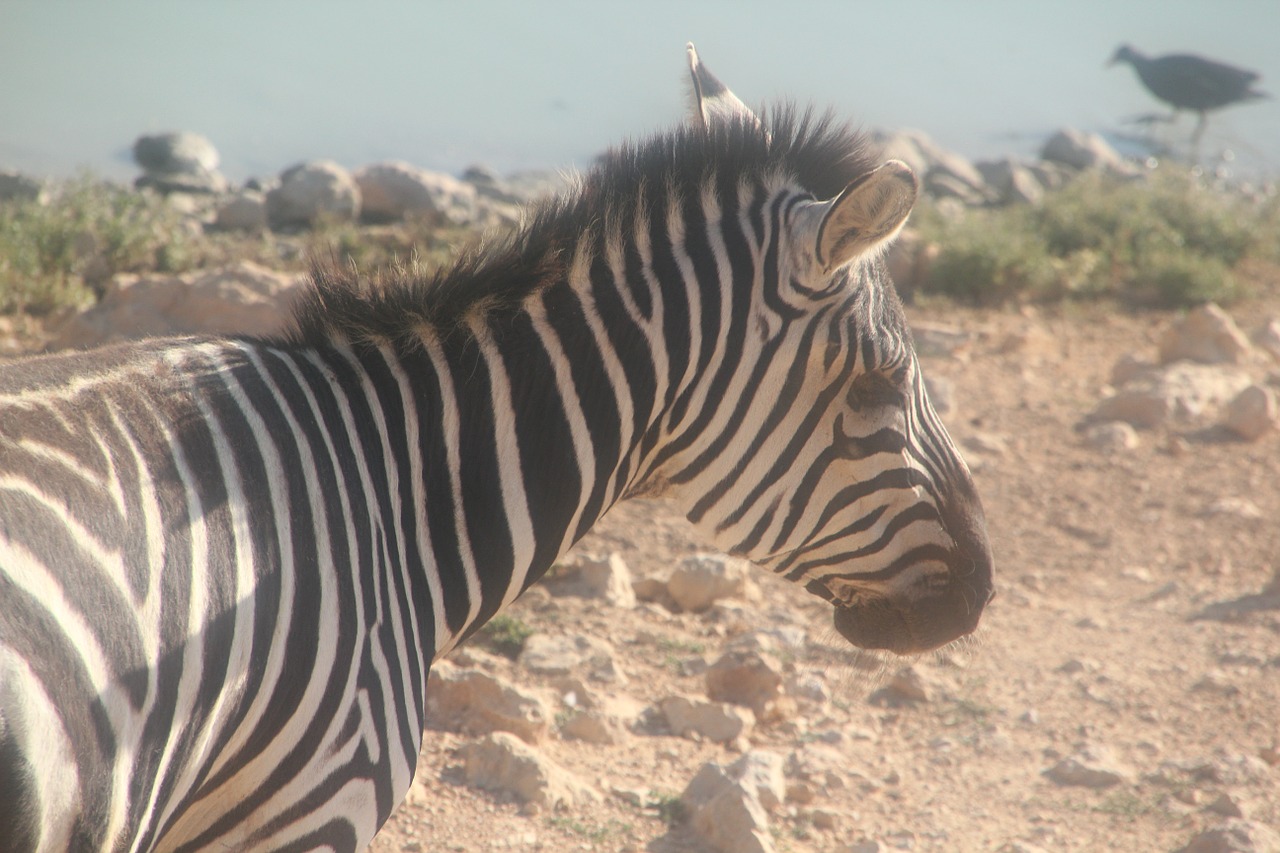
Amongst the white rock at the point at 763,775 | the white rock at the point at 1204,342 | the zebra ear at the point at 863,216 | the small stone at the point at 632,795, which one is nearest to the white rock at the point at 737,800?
the white rock at the point at 763,775

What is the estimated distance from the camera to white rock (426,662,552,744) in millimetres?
3830

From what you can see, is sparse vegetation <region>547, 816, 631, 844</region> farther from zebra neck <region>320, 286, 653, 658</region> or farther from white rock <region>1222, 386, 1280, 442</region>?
white rock <region>1222, 386, 1280, 442</region>

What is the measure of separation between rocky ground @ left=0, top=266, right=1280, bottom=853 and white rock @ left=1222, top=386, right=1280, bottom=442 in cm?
59

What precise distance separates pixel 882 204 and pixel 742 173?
1.31 ft

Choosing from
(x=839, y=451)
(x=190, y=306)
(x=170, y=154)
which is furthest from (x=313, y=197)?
(x=839, y=451)

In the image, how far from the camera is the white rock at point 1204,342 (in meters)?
8.48

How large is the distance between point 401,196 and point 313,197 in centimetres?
84

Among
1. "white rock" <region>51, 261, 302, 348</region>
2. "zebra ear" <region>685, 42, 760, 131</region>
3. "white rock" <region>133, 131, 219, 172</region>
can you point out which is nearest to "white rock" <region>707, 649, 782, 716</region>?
"zebra ear" <region>685, 42, 760, 131</region>

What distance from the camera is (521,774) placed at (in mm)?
3494

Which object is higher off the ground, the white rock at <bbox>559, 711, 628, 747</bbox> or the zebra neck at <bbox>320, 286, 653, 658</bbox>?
the zebra neck at <bbox>320, 286, 653, 658</bbox>

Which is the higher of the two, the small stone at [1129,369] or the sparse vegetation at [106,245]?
the sparse vegetation at [106,245]

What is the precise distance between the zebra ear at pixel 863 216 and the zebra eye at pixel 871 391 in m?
0.27

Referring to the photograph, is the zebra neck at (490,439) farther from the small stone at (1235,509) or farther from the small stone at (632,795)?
the small stone at (1235,509)

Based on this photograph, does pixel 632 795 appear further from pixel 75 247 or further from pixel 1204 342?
pixel 1204 342
